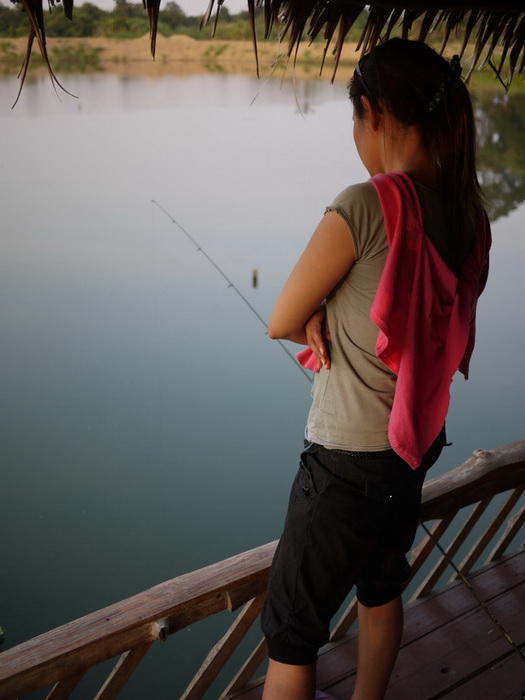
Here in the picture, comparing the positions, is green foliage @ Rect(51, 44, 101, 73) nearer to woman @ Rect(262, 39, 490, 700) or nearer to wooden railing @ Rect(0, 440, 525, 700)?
wooden railing @ Rect(0, 440, 525, 700)

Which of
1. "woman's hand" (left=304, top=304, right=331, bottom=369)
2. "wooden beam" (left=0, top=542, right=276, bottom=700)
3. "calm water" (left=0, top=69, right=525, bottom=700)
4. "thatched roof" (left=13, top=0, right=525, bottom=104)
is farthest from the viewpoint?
"calm water" (left=0, top=69, right=525, bottom=700)

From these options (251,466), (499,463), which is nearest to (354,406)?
(499,463)

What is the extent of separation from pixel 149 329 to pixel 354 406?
224 inches

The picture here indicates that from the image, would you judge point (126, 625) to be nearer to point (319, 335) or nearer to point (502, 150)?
point (319, 335)

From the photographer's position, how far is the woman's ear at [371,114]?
1.13 meters

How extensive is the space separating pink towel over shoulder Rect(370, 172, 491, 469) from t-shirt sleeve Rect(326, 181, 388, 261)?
0.01 meters

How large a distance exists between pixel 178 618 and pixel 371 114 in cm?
108

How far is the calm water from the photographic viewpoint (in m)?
4.34

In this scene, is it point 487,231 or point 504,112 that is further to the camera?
point 504,112

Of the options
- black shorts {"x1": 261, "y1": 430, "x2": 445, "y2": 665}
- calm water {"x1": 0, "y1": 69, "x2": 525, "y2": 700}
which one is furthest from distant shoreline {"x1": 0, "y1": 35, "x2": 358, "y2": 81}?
black shorts {"x1": 261, "y1": 430, "x2": 445, "y2": 665}

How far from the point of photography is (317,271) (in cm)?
108

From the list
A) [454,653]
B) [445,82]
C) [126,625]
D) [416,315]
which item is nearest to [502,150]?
[454,653]

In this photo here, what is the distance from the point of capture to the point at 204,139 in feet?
42.2

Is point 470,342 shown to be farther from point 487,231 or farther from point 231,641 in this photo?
point 231,641
